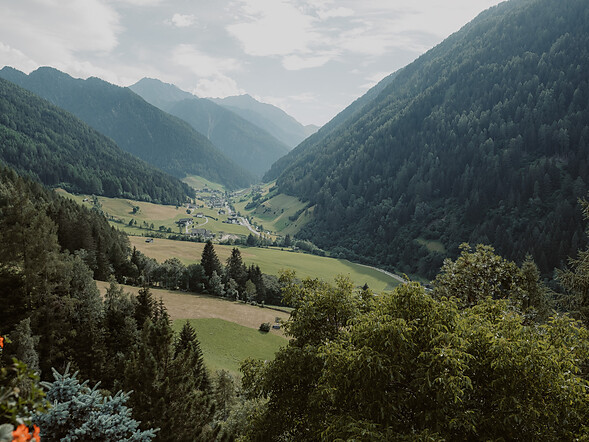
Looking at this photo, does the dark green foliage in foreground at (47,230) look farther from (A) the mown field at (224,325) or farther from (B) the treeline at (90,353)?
(A) the mown field at (224,325)

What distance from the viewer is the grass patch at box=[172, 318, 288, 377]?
6278 centimetres

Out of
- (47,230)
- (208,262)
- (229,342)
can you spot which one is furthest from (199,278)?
(47,230)

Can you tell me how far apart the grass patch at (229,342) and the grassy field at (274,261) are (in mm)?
67115

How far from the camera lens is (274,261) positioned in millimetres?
180375

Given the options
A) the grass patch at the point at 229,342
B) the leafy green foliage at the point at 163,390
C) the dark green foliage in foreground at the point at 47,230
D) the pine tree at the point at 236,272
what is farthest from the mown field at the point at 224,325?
the leafy green foliage at the point at 163,390

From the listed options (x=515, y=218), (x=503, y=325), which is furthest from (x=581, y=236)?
(x=503, y=325)

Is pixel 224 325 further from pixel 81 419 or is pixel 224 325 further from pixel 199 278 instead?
pixel 81 419

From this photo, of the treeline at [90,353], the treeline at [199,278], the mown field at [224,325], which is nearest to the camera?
the treeline at [90,353]

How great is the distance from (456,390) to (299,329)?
7333mm

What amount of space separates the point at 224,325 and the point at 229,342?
704cm

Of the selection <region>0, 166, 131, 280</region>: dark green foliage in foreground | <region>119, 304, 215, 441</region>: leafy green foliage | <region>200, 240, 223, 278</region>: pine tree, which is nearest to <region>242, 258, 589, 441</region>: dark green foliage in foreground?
<region>119, 304, 215, 441</region>: leafy green foliage

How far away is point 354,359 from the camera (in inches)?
425

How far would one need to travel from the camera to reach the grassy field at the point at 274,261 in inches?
5945

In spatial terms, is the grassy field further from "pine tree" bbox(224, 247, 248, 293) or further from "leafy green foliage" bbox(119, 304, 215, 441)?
"leafy green foliage" bbox(119, 304, 215, 441)
